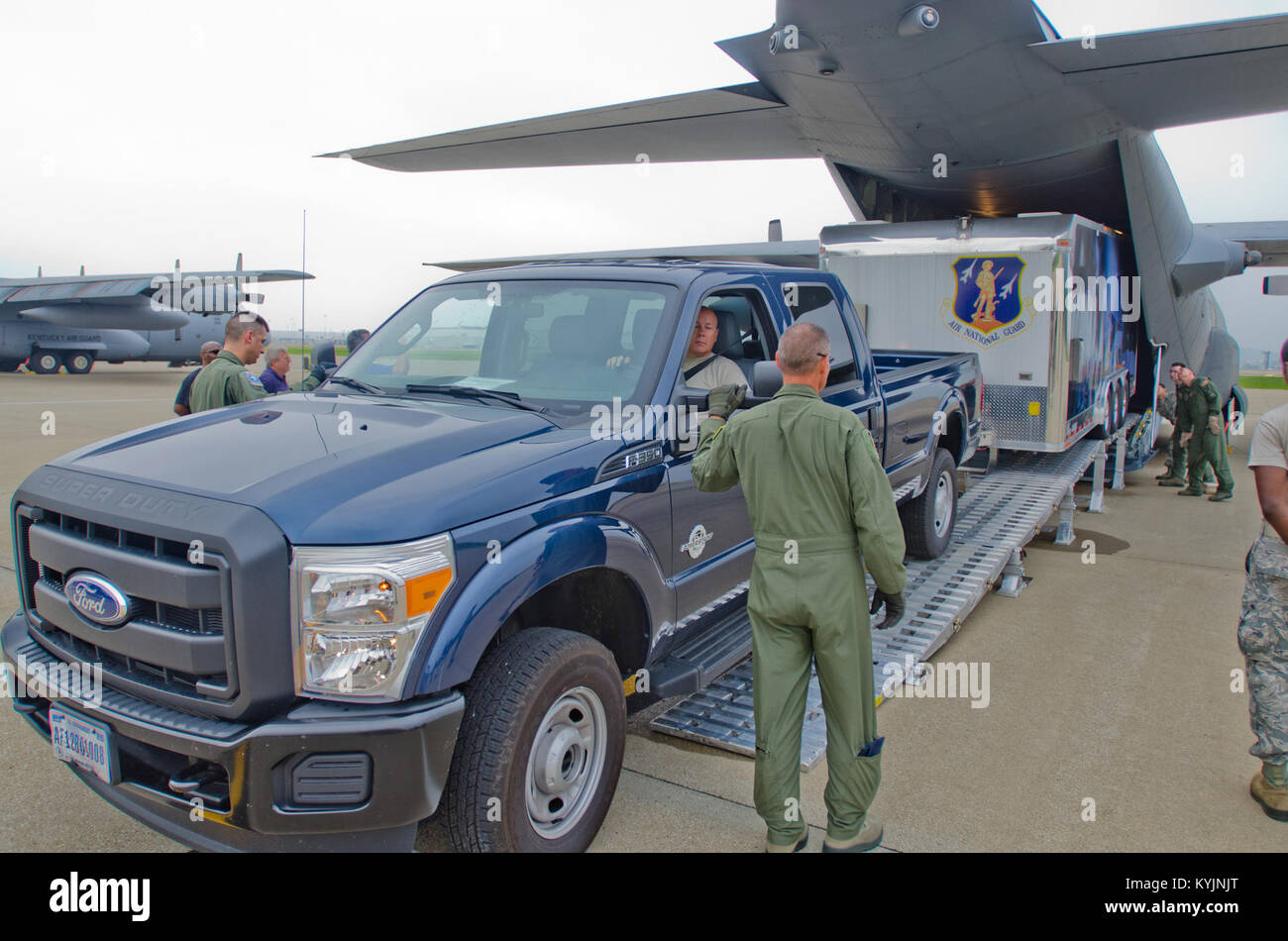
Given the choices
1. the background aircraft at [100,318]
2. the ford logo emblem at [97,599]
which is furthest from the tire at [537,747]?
the background aircraft at [100,318]

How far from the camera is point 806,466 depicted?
9.51 ft

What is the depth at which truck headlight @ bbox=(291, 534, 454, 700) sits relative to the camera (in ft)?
7.89

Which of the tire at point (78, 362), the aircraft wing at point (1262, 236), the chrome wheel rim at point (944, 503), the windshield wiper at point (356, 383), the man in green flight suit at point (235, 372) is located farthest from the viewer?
the tire at point (78, 362)

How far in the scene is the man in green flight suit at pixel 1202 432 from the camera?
1073cm

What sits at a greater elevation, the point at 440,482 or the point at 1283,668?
the point at 440,482

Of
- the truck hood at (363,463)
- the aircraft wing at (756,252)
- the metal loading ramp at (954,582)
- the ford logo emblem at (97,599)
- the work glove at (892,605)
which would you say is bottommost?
the metal loading ramp at (954,582)

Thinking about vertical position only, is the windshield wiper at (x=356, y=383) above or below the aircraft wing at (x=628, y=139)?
below

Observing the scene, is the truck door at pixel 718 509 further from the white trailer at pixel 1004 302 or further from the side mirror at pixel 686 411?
the white trailer at pixel 1004 302

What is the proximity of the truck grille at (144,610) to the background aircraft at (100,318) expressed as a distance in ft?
81.5

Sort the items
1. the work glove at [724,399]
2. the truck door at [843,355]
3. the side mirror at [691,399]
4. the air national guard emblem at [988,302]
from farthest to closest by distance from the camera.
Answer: the air national guard emblem at [988,302] → the truck door at [843,355] → the side mirror at [691,399] → the work glove at [724,399]

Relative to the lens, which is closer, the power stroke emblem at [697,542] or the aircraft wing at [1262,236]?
the power stroke emblem at [697,542]

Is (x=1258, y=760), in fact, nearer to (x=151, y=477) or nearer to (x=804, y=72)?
(x=151, y=477)
